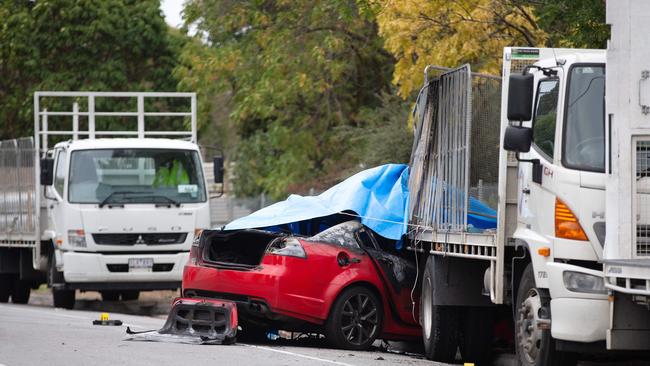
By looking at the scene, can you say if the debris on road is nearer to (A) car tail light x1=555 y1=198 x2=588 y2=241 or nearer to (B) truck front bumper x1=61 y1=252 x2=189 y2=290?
(B) truck front bumper x1=61 y1=252 x2=189 y2=290

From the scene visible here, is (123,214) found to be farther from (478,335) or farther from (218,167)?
(478,335)

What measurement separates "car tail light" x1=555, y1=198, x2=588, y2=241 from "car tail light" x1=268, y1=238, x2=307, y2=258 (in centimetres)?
354

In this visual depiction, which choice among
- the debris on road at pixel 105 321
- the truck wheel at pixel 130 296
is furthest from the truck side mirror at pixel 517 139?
the truck wheel at pixel 130 296

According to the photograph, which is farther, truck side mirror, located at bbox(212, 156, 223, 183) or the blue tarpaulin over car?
truck side mirror, located at bbox(212, 156, 223, 183)

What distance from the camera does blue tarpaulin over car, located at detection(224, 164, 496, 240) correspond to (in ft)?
45.0

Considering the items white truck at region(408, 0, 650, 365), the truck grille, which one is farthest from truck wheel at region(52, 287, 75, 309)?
white truck at region(408, 0, 650, 365)

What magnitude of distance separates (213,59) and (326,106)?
123 inches

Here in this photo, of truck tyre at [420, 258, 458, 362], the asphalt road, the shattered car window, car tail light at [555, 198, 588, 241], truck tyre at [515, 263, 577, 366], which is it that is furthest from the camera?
the shattered car window

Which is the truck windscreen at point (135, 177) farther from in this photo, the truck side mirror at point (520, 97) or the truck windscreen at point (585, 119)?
the truck windscreen at point (585, 119)

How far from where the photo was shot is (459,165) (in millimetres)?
12039

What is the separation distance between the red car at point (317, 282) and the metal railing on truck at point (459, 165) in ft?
1.82

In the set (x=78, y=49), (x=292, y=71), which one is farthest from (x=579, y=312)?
(x=78, y=49)

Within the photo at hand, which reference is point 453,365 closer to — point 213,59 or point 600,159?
point 600,159

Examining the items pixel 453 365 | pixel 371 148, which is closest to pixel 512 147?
pixel 453 365
